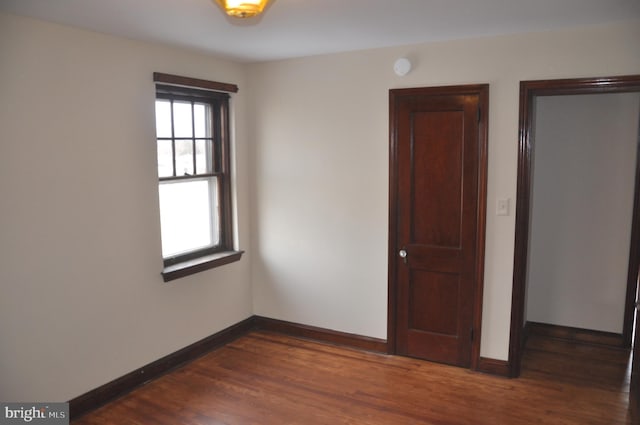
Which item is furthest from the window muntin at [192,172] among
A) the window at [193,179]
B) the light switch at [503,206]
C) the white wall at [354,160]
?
the light switch at [503,206]

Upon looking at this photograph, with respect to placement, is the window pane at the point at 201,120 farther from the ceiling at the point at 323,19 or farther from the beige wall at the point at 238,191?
the ceiling at the point at 323,19

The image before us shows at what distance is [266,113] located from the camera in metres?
4.39

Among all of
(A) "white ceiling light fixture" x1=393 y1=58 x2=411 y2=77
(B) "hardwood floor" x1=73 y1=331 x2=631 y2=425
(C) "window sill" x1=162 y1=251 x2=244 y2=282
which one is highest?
(A) "white ceiling light fixture" x1=393 y1=58 x2=411 y2=77

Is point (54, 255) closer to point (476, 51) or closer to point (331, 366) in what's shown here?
point (331, 366)

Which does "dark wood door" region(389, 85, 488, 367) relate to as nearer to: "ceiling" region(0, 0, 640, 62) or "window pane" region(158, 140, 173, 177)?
"ceiling" region(0, 0, 640, 62)

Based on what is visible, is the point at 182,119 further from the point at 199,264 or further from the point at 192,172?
the point at 199,264

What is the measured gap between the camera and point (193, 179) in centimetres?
404

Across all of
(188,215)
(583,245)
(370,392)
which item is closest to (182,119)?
(188,215)

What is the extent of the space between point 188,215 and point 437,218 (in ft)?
6.64

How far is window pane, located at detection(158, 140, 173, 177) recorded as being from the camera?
146 inches

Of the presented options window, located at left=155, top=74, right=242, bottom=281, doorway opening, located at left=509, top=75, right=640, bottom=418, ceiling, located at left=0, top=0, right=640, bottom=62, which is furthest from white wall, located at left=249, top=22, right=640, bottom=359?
doorway opening, located at left=509, top=75, right=640, bottom=418

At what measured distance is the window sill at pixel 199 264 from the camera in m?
3.70

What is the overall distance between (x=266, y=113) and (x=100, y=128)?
158 cm

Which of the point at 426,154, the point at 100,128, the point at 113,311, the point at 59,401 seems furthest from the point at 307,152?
the point at 59,401
